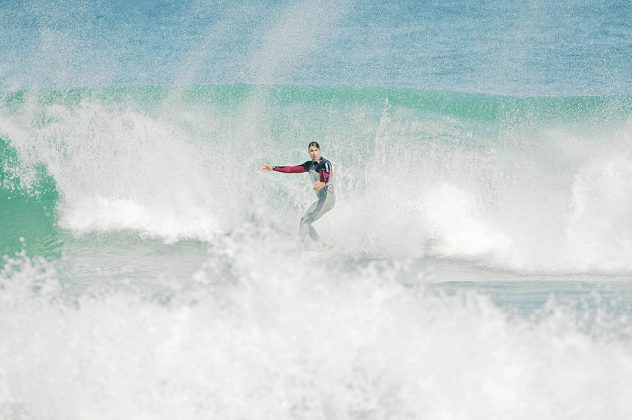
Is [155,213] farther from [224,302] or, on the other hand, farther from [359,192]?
[224,302]

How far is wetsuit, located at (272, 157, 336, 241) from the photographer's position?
27.3 feet

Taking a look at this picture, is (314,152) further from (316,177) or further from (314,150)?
(316,177)

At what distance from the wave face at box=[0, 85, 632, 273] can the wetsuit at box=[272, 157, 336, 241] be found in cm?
74

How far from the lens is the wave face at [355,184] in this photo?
33.1 ft

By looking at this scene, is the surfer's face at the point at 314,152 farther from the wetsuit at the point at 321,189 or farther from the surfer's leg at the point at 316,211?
the surfer's leg at the point at 316,211

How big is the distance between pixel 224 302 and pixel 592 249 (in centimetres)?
540

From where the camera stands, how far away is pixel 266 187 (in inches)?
448

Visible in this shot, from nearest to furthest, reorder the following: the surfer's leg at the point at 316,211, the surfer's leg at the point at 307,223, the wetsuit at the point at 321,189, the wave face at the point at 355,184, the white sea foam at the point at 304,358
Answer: the white sea foam at the point at 304,358 → the wetsuit at the point at 321,189 → the surfer's leg at the point at 316,211 → the surfer's leg at the point at 307,223 → the wave face at the point at 355,184

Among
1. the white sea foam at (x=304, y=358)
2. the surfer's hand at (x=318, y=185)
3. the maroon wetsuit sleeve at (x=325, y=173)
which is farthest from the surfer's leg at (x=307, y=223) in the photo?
the white sea foam at (x=304, y=358)

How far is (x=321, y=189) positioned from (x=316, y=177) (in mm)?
292

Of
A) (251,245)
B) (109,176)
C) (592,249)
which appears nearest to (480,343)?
(251,245)

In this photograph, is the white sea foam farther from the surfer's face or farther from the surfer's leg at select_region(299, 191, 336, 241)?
the surfer's leg at select_region(299, 191, 336, 241)

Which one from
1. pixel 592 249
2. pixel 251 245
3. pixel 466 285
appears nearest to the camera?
pixel 251 245

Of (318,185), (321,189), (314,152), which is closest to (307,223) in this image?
(321,189)
